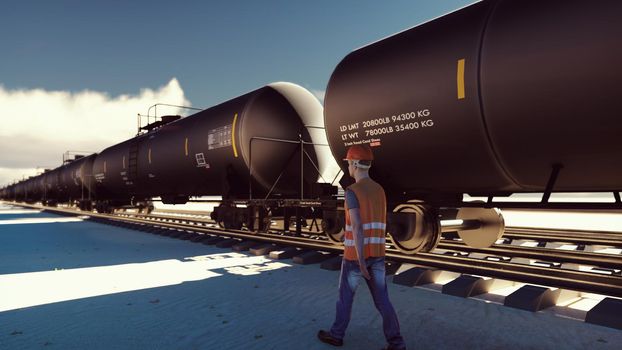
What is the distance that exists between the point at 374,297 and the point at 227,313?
2051 millimetres

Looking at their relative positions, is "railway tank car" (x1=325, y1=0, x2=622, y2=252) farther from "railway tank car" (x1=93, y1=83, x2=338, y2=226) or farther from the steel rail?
"railway tank car" (x1=93, y1=83, x2=338, y2=226)

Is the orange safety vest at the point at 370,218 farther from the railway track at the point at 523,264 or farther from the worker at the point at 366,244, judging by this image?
the railway track at the point at 523,264

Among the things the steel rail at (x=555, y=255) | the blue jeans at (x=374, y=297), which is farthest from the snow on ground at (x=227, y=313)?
the steel rail at (x=555, y=255)

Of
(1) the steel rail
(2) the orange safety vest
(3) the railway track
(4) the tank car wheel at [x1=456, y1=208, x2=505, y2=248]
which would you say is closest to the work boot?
(2) the orange safety vest

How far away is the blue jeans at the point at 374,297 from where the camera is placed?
3387mm

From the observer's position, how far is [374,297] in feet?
11.3

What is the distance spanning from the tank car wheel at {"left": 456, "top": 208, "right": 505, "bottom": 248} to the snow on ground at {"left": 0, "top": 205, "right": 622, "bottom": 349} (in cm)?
230

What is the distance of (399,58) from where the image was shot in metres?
6.09

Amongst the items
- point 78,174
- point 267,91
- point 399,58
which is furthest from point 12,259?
point 78,174

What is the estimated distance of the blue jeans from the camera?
339 centimetres

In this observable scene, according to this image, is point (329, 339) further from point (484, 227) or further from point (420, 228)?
point (484, 227)

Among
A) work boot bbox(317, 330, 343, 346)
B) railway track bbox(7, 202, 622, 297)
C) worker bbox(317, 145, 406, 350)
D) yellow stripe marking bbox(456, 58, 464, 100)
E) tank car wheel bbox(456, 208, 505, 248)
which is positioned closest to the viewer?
worker bbox(317, 145, 406, 350)

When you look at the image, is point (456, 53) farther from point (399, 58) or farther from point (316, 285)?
point (316, 285)

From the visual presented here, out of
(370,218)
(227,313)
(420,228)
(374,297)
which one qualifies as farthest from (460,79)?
(227,313)
